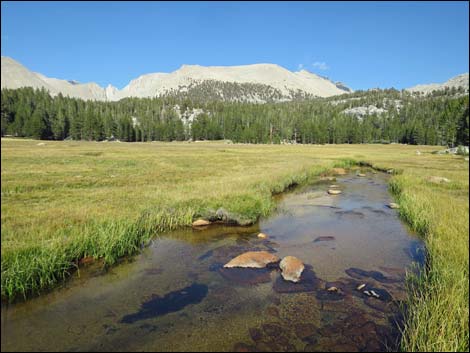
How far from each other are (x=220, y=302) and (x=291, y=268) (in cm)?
368

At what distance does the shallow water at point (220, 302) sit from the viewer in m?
8.00

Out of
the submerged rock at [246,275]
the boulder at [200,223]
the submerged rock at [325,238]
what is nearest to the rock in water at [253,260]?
the submerged rock at [246,275]

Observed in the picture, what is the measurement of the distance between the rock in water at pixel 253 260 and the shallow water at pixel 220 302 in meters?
0.48

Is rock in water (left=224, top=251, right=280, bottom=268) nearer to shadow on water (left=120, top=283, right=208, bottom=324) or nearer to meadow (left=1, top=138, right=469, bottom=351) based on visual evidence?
shadow on water (left=120, top=283, right=208, bottom=324)

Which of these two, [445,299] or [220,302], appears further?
[220,302]

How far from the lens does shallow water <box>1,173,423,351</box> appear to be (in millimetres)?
8000

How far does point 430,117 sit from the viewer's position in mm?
194750

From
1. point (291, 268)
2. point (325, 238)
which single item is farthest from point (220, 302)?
point (325, 238)

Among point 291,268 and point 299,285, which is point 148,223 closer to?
point 291,268

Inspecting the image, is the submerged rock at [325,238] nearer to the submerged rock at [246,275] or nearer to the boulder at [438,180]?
the submerged rock at [246,275]

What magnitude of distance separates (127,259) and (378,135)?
19148 centimetres

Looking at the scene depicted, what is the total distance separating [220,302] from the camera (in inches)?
397

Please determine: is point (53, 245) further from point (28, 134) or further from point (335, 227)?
point (28, 134)

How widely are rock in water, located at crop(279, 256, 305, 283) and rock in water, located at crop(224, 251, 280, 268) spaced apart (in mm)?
677
